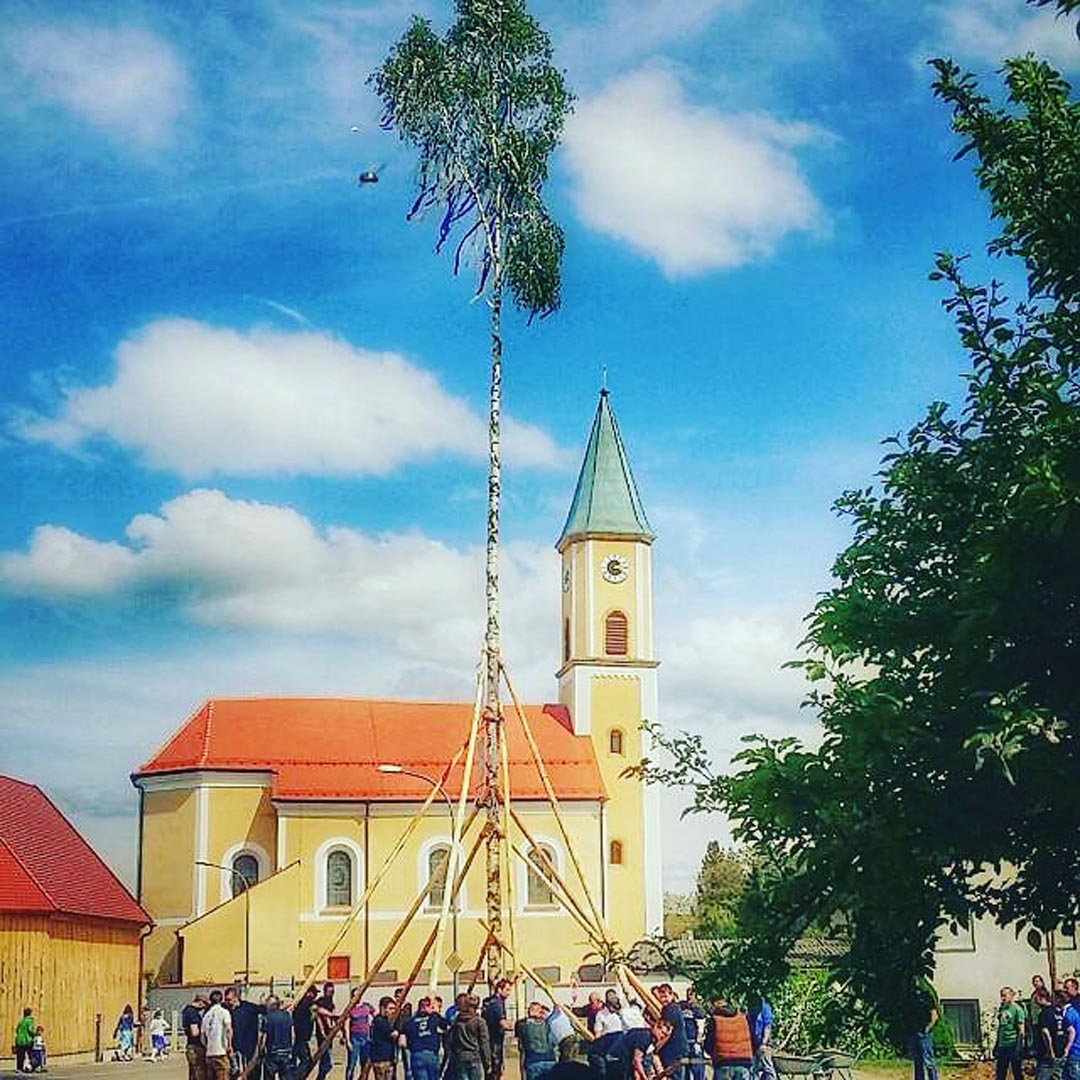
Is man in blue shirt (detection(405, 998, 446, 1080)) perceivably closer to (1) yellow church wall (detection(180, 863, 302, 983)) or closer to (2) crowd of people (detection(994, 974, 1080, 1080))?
(2) crowd of people (detection(994, 974, 1080, 1080))

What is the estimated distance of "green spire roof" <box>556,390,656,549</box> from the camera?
63469 millimetres

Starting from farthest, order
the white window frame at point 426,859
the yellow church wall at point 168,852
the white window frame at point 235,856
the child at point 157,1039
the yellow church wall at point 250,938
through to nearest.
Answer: the white window frame at point 235,856 < the yellow church wall at point 168,852 < the white window frame at point 426,859 < the yellow church wall at point 250,938 < the child at point 157,1039

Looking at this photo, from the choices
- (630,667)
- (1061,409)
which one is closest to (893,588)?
(1061,409)

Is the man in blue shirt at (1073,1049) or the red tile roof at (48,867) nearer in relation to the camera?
the man in blue shirt at (1073,1049)

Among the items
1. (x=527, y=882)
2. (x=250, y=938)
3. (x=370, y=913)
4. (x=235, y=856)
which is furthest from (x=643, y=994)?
(x=235, y=856)

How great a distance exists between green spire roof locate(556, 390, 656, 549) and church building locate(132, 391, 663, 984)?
0.16 meters

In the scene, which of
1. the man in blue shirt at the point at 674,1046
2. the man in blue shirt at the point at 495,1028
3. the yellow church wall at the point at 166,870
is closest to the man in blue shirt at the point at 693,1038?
the man in blue shirt at the point at 674,1046

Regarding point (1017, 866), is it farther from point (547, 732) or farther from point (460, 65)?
point (547, 732)

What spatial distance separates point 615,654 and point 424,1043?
40.9 metres

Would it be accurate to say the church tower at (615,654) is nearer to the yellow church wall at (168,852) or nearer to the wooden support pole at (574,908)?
the yellow church wall at (168,852)

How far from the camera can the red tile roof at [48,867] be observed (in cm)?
3994

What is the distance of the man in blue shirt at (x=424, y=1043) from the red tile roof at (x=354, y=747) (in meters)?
34.2

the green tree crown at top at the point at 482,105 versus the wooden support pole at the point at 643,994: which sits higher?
the green tree crown at top at the point at 482,105

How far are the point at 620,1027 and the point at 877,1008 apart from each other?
12.6 meters
